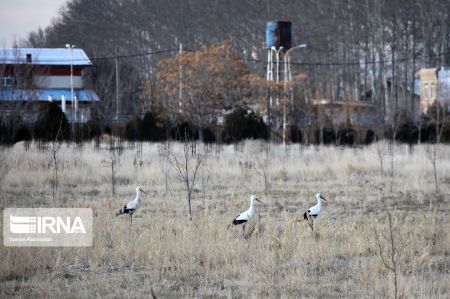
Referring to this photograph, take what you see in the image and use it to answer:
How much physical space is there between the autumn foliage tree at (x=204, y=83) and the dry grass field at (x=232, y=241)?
27.4 m

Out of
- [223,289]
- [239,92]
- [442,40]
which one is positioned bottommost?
[223,289]

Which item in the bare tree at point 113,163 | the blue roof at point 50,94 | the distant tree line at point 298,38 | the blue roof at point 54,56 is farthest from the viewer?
the distant tree line at point 298,38

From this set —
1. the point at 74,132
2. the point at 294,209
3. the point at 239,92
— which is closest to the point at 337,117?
the point at 239,92

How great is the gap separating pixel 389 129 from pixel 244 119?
9143 millimetres

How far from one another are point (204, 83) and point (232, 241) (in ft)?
132

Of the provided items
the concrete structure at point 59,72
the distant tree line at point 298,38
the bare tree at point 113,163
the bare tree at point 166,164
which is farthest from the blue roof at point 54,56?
the bare tree at point 166,164

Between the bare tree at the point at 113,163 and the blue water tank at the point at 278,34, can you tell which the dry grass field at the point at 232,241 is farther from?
the blue water tank at the point at 278,34

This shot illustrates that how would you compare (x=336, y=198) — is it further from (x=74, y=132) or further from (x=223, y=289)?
(x=74, y=132)

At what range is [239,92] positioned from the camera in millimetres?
53250

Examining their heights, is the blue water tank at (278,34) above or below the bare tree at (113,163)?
above

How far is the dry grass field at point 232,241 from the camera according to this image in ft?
33.1

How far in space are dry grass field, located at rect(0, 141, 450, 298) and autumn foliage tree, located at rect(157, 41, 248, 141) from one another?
2745 cm

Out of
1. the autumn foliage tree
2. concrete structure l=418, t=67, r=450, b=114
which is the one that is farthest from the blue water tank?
concrete structure l=418, t=67, r=450, b=114

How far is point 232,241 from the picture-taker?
12.3 m
